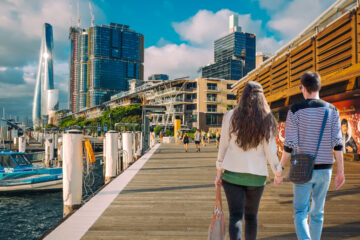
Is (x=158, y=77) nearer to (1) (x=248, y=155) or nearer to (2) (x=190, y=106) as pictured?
(2) (x=190, y=106)

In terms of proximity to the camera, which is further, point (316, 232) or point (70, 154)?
point (70, 154)

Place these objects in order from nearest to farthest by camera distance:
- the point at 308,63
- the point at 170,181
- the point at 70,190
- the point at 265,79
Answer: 1. the point at 70,190
2. the point at 170,181
3. the point at 308,63
4. the point at 265,79

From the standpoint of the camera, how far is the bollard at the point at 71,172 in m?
5.82

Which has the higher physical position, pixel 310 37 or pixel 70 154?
pixel 310 37

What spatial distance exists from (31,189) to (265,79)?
49.7ft

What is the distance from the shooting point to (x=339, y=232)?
394cm

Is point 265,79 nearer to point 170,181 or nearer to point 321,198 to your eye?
point 170,181

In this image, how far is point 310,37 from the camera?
40.9 ft

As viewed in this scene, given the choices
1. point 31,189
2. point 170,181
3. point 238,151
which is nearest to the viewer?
point 238,151

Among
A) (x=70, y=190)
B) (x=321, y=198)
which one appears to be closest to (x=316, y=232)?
(x=321, y=198)

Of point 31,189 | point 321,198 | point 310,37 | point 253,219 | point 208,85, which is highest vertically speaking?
point 208,85

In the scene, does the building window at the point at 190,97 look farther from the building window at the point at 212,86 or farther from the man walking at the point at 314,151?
the man walking at the point at 314,151

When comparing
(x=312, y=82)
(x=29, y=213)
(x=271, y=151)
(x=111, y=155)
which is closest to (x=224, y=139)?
(x=271, y=151)

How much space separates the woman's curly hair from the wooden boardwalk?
5.57 feet
